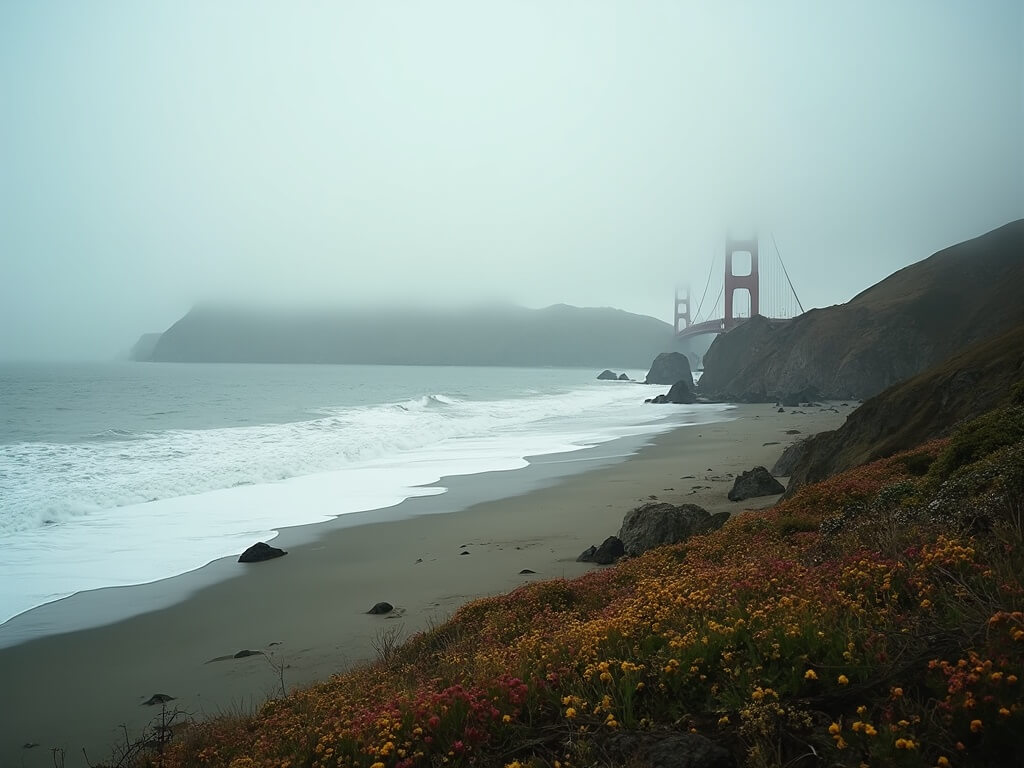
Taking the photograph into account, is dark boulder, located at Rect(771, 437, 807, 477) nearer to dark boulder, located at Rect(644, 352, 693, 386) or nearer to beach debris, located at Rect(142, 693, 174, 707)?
beach debris, located at Rect(142, 693, 174, 707)

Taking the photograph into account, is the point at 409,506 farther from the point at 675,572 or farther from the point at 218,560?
the point at 675,572

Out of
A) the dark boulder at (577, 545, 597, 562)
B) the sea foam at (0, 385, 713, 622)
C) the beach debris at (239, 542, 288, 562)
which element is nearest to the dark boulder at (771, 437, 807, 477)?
the dark boulder at (577, 545, 597, 562)

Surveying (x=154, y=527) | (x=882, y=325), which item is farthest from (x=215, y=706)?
(x=882, y=325)

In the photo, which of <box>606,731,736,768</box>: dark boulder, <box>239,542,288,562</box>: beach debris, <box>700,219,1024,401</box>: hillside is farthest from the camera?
<box>700,219,1024,401</box>: hillside

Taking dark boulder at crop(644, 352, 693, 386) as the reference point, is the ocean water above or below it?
below

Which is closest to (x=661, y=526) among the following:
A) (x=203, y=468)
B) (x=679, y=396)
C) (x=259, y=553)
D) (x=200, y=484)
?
(x=259, y=553)

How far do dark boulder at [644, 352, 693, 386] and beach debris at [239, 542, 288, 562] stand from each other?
102 metres

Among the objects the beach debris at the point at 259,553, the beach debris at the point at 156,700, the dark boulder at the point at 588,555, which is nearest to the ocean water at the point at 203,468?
the beach debris at the point at 259,553

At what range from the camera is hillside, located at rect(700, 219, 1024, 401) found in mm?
56812

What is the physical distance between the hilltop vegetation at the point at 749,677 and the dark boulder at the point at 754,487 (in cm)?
831

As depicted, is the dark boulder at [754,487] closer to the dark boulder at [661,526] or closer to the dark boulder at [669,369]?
the dark boulder at [661,526]

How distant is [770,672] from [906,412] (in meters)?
12.1

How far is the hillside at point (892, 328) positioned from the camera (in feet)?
186

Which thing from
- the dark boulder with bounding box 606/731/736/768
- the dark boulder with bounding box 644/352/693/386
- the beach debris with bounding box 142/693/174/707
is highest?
the dark boulder with bounding box 644/352/693/386
